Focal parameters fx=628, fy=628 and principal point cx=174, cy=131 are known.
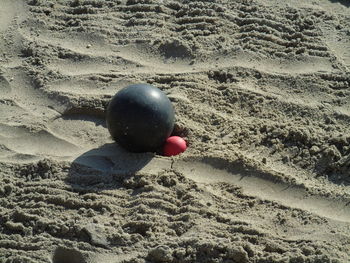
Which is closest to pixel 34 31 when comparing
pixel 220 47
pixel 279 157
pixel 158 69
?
pixel 158 69

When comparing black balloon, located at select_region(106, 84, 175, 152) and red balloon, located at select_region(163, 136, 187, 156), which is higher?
black balloon, located at select_region(106, 84, 175, 152)

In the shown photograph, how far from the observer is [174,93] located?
4.89m

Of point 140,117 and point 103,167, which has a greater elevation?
point 140,117

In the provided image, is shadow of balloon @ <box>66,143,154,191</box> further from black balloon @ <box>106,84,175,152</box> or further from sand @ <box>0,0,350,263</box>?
black balloon @ <box>106,84,175,152</box>

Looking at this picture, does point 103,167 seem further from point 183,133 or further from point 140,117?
point 183,133

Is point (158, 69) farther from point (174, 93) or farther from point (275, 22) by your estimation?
point (275, 22)

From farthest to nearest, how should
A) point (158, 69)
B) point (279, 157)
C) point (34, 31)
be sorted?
point (34, 31), point (158, 69), point (279, 157)

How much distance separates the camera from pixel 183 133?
4621 mm

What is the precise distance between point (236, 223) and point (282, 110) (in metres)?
1.17

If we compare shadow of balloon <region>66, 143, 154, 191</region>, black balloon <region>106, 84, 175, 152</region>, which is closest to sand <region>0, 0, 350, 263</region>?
shadow of balloon <region>66, 143, 154, 191</region>

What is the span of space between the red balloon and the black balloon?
12 centimetres

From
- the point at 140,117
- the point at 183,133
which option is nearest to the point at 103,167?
the point at 140,117

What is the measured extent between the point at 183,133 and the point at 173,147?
196 millimetres

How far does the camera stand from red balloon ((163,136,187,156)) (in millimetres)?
4469
